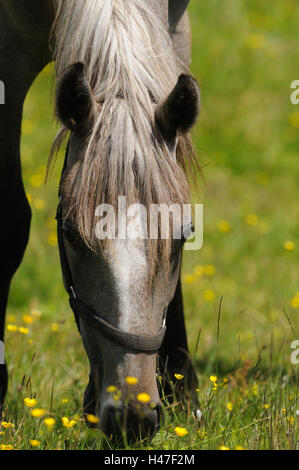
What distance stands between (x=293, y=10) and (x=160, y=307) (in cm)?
922

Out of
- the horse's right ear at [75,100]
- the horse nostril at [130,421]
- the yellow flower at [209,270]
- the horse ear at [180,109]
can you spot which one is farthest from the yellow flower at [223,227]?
the horse nostril at [130,421]

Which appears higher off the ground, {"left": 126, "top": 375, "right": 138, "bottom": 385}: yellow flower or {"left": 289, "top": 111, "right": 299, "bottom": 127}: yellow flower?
{"left": 289, "top": 111, "right": 299, "bottom": 127}: yellow flower

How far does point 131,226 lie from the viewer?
2.24 m

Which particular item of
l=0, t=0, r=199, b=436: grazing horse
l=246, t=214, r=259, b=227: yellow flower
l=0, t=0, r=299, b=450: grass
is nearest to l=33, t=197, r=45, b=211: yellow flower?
l=0, t=0, r=299, b=450: grass

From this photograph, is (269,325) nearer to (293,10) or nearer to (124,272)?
(124,272)

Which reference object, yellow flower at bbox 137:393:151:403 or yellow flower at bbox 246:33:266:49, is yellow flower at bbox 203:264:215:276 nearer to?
yellow flower at bbox 137:393:151:403

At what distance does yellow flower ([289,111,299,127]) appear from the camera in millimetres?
8195

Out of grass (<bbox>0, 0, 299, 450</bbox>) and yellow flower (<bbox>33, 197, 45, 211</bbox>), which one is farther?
yellow flower (<bbox>33, 197, 45, 211</bbox>)

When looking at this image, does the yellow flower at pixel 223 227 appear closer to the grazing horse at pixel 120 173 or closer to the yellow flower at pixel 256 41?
→ the grazing horse at pixel 120 173

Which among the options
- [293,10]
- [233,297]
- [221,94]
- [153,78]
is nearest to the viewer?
[153,78]

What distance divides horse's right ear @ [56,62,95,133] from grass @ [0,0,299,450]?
1.87 feet

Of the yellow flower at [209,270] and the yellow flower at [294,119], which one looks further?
the yellow flower at [294,119]

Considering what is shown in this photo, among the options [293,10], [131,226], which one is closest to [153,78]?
[131,226]

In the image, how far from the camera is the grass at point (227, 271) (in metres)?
2.69
